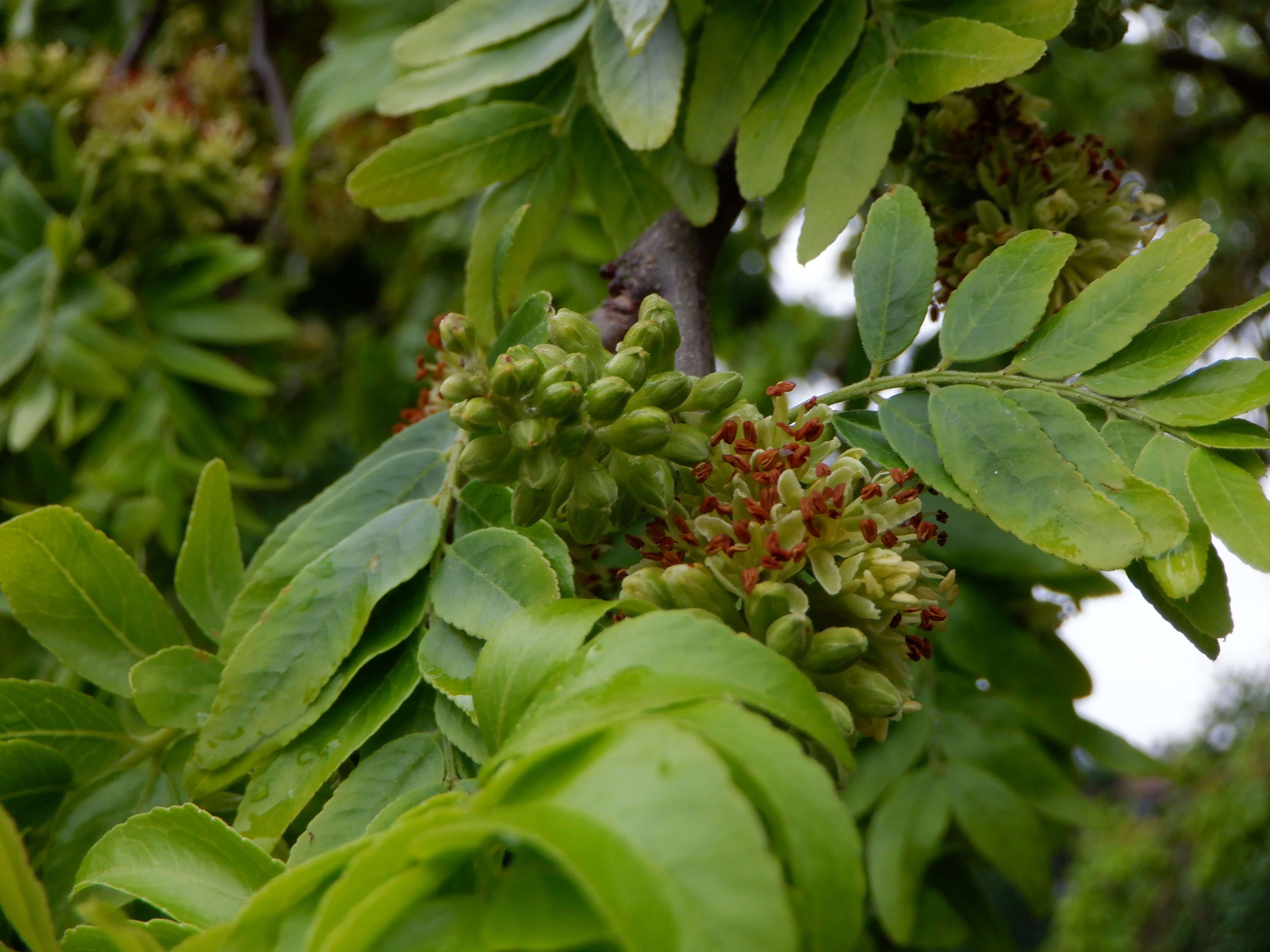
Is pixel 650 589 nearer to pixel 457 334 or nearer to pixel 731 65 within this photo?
pixel 457 334

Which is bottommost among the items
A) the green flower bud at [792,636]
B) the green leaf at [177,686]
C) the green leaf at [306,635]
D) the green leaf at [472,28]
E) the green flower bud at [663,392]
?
the green leaf at [177,686]

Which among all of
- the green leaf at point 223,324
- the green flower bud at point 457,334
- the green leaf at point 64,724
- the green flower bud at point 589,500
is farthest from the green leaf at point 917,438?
the green leaf at point 223,324

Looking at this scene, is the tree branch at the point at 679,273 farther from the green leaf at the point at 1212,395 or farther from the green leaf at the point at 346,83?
the green leaf at the point at 346,83

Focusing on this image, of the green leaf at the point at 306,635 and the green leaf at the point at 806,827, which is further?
the green leaf at the point at 306,635

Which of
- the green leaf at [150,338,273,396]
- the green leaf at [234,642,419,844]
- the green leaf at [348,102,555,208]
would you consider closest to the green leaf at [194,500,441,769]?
the green leaf at [234,642,419,844]

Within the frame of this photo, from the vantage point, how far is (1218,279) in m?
3.30

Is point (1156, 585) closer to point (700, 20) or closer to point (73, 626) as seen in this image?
point (700, 20)

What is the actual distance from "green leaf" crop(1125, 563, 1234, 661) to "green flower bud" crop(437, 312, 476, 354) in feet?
1.77

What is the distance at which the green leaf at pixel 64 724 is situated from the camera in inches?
34.8

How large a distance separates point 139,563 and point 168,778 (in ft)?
2.41

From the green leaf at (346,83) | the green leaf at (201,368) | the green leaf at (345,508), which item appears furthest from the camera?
the green leaf at (201,368)

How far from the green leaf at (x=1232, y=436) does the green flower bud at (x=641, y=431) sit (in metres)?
0.39

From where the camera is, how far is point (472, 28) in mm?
1088

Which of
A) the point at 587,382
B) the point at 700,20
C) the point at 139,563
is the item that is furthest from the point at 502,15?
the point at 139,563
